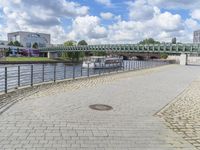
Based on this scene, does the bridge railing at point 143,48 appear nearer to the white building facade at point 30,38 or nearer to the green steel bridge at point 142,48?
the green steel bridge at point 142,48

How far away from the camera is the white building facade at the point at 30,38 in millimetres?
163250

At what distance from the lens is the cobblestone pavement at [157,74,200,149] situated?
5891mm

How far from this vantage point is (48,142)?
16.6ft

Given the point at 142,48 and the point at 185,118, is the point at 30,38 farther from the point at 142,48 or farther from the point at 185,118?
the point at 185,118

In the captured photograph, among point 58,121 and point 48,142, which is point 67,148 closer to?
point 48,142

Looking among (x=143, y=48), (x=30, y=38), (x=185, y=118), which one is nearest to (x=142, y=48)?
(x=143, y=48)

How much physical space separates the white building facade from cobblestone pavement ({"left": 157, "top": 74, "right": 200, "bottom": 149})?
15711 centimetres

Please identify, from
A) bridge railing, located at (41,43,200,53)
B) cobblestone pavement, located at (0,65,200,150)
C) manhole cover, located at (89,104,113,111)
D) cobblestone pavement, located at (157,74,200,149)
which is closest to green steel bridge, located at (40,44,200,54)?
bridge railing, located at (41,43,200,53)

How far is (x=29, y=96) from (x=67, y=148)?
5549 mm

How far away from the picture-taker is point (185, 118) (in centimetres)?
744

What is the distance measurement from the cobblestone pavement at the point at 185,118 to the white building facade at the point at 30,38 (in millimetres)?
157114

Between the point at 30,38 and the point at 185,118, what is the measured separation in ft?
553

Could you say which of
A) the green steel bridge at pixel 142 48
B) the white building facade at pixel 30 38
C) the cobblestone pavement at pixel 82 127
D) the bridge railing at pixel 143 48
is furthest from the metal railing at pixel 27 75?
the white building facade at pixel 30 38

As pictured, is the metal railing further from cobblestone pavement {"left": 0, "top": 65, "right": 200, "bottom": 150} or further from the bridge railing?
the bridge railing
